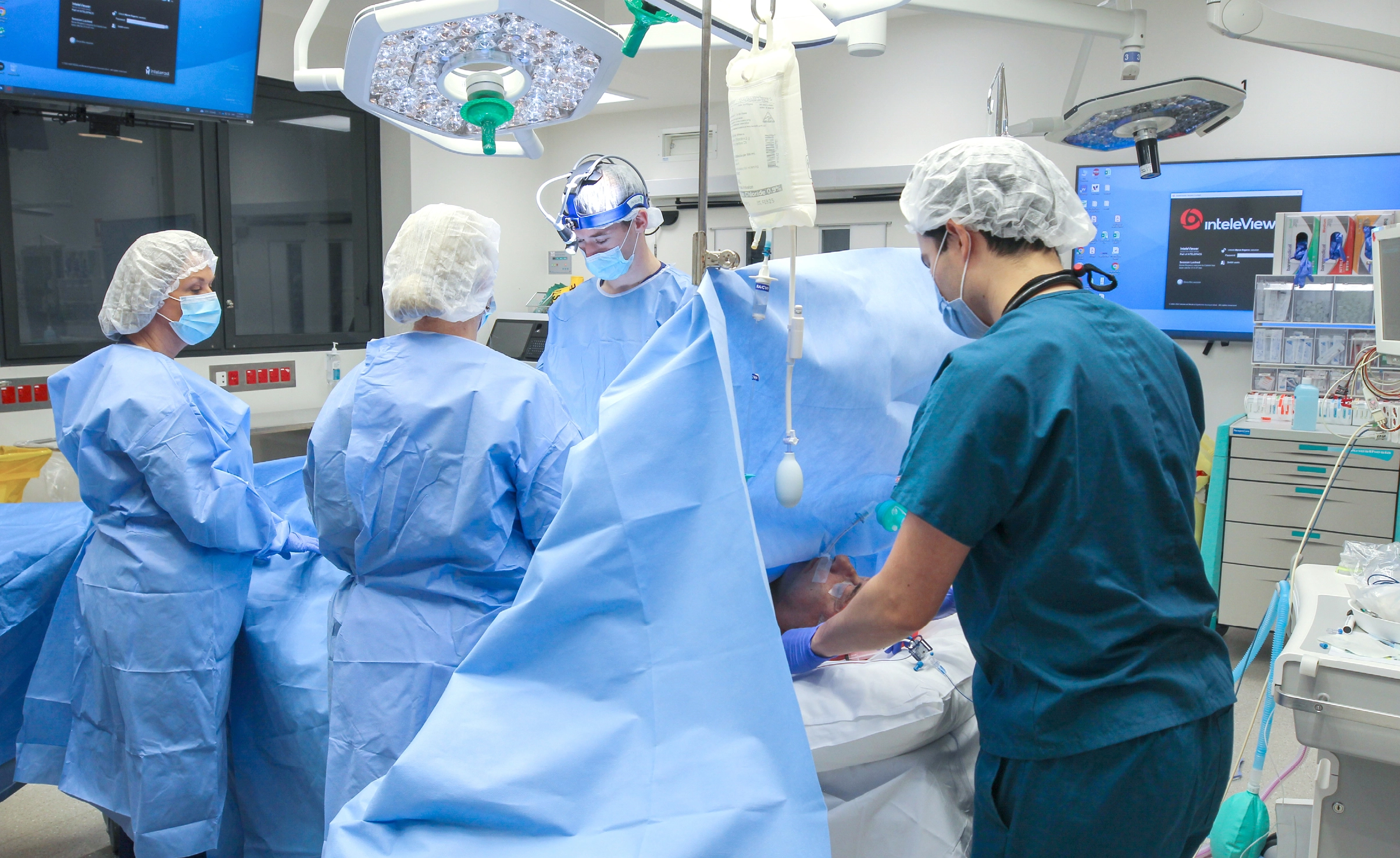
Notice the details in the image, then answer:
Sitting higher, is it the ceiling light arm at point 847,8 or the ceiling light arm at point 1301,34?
the ceiling light arm at point 1301,34

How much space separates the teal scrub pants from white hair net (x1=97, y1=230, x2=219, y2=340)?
6.77 ft

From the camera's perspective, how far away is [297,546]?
7.12 ft

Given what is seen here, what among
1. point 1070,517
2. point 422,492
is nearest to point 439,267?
point 422,492

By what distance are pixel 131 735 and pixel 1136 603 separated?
78.7 inches

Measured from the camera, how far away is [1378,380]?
11.7 ft

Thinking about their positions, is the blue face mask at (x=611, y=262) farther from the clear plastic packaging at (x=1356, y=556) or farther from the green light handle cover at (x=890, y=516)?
the clear plastic packaging at (x=1356, y=556)

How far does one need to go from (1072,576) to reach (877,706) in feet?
1.45

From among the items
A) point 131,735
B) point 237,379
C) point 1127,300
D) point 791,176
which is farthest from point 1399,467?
point 237,379

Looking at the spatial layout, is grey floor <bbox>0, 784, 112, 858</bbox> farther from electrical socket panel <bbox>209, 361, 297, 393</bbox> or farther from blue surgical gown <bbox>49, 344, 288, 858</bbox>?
electrical socket panel <bbox>209, 361, 297, 393</bbox>

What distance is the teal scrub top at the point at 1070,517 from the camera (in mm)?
1000

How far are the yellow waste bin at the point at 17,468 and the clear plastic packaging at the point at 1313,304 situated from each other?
4544 mm

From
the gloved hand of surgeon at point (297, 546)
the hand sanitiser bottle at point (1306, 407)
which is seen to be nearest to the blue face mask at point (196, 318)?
the gloved hand of surgeon at point (297, 546)

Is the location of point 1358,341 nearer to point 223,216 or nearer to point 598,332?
point 598,332

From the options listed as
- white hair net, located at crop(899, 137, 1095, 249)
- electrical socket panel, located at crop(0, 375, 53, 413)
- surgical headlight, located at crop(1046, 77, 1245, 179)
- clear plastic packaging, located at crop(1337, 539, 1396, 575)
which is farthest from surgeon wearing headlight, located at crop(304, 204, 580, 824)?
electrical socket panel, located at crop(0, 375, 53, 413)
